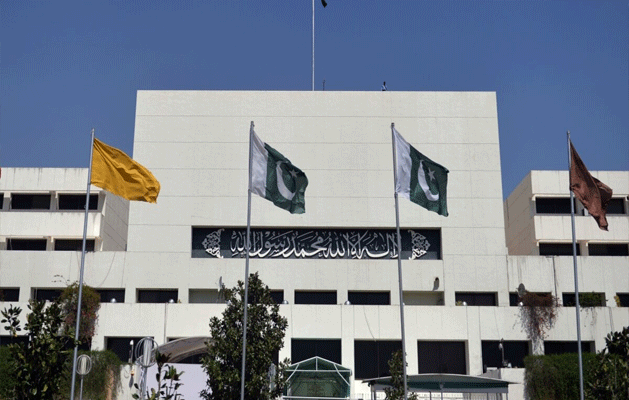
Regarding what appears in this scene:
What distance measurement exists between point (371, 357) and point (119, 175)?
2011 centimetres

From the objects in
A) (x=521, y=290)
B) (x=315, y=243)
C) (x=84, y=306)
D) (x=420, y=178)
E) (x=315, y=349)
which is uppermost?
(x=315, y=243)

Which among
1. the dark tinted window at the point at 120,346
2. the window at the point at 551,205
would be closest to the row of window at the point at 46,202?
the dark tinted window at the point at 120,346

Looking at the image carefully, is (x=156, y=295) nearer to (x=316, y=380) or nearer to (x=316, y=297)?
(x=316, y=297)

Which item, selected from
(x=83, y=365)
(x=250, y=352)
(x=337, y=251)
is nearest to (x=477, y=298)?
(x=337, y=251)

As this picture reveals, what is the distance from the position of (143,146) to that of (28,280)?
8808 millimetres

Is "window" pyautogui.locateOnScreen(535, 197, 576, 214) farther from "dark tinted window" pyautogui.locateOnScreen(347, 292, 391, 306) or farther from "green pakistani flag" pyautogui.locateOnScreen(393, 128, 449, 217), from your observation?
"green pakistani flag" pyautogui.locateOnScreen(393, 128, 449, 217)

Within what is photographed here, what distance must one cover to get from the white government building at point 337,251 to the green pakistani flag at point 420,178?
55.1 feet

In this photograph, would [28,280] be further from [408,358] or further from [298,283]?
[408,358]

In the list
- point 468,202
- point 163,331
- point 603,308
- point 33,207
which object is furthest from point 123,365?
A: point 603,308

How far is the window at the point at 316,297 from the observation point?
41.8 m

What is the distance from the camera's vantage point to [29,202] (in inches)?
1847

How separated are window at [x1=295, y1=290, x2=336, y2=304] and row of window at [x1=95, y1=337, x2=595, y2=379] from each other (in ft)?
7.75

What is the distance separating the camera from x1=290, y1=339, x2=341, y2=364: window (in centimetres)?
3988

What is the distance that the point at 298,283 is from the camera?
41281 millimetres
